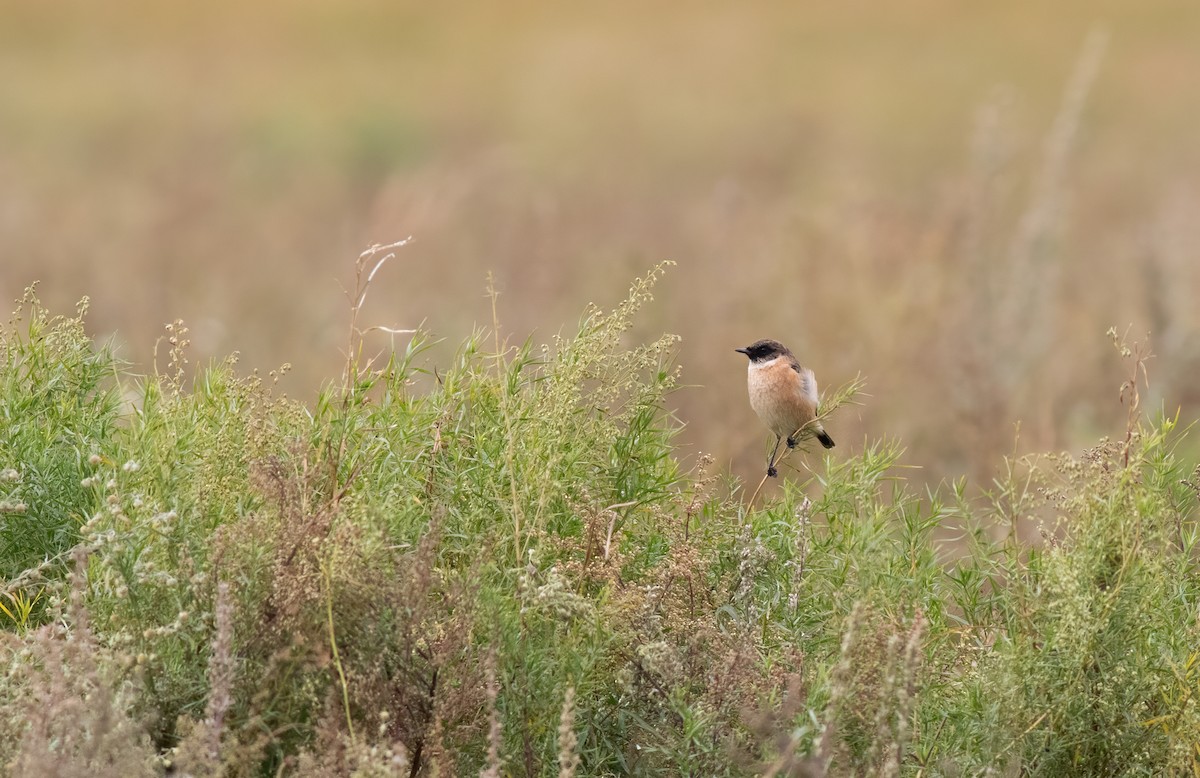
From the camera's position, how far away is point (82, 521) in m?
3.83

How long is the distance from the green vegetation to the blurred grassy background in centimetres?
71

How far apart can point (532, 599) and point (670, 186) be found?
14858 mm

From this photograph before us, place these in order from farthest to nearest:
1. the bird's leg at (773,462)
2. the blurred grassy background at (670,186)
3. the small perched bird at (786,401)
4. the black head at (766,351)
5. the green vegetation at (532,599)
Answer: the blurred grassy background at (670,186) < the black head at (766,351) < the small perched bird at (786,401) < the bird's leg at (773,462) < the green vegetation at (532,599)

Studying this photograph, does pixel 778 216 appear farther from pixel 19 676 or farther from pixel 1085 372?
pixel 19 676

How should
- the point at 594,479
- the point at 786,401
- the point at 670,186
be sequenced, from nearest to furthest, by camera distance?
the point at 594,479 → the point at 786,401 → the point at 670,186

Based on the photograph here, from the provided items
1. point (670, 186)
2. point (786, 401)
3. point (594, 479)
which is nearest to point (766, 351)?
point (786, 401)

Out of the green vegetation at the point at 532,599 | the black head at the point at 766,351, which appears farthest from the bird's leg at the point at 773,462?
the black head at the point at 766,351

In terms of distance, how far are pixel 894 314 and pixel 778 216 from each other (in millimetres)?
4343

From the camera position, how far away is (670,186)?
58.9 ft

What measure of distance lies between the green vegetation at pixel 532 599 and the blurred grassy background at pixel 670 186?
2.33ft

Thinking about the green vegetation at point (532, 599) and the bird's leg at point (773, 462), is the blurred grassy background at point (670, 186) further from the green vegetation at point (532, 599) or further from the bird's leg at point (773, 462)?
the green vegetation at point (532, 599)

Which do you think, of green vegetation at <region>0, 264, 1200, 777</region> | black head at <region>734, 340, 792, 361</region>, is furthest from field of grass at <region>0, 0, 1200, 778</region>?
black head at <region>734, 340, 792, 361</region>

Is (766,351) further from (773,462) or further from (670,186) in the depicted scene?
(670,186)

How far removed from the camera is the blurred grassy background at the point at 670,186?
943 centimetres
